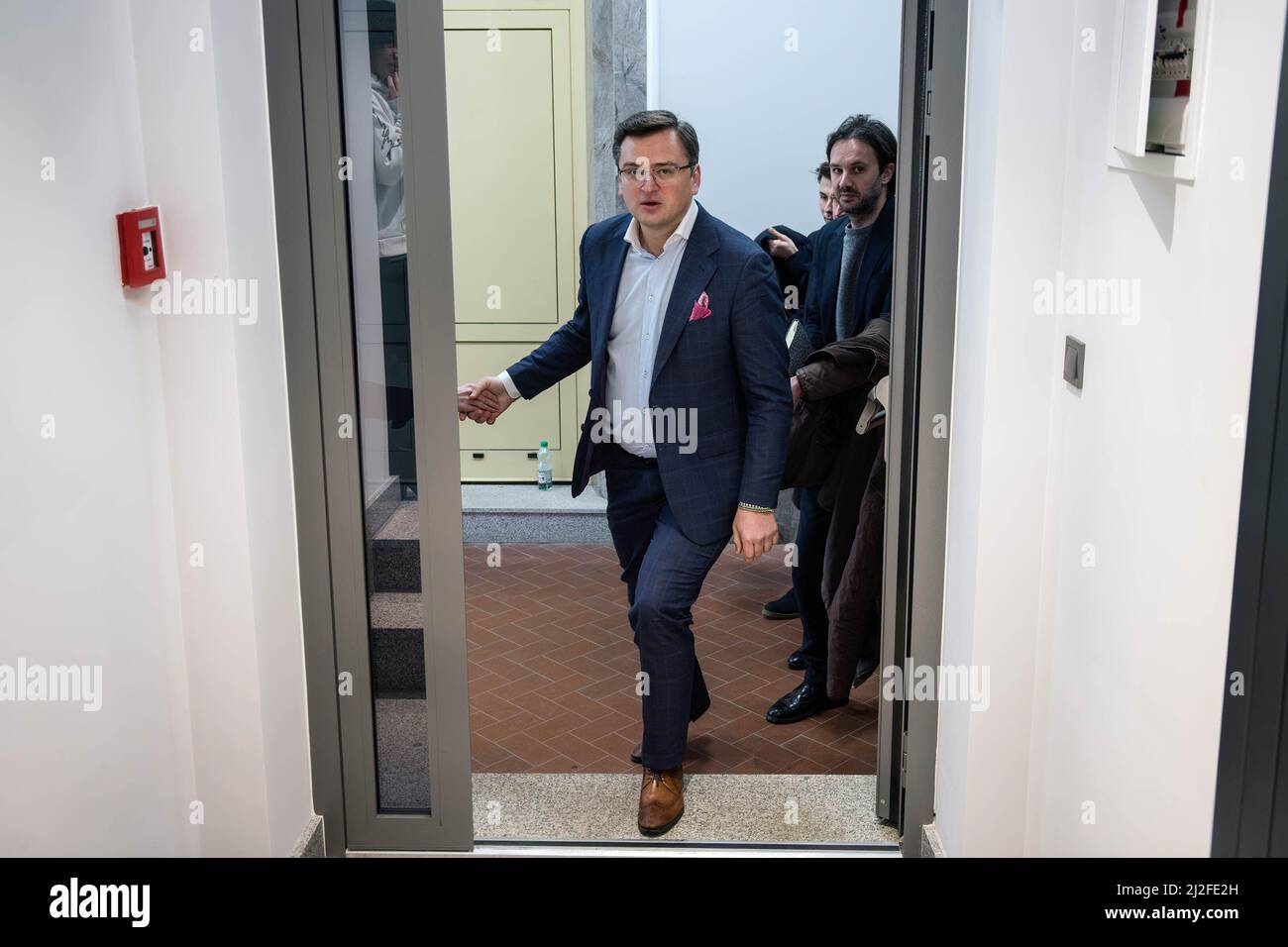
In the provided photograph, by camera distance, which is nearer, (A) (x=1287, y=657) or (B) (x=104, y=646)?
(A) (x=1287, y=657)

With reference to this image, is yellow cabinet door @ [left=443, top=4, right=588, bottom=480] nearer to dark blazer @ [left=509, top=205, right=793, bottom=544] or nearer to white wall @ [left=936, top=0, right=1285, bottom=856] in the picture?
dark blazer @ [left=509, top=205, right=793, bottom=544]

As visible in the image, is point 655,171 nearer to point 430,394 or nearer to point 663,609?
point 430,394

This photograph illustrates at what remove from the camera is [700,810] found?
3920mm

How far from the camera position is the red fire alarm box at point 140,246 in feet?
→ 9.17

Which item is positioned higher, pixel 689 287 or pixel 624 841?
pixel 689 287

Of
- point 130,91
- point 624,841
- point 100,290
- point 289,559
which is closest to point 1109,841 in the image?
point 624,841

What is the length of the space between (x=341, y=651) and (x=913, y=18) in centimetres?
216

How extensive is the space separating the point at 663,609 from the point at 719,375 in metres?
0.68

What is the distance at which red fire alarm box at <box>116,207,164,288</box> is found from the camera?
2.79 meters

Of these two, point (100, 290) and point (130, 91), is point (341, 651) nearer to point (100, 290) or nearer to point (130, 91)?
point (100, 290)

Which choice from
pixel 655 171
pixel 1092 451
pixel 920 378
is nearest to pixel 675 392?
pixel 655 171

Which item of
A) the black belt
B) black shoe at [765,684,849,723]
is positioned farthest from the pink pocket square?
black shoe at [765,684,849,723]

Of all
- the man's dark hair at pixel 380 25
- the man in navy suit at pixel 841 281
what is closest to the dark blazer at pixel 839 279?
the man in navy suit at pixel 841 281

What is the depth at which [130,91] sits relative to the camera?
289 centimetres
